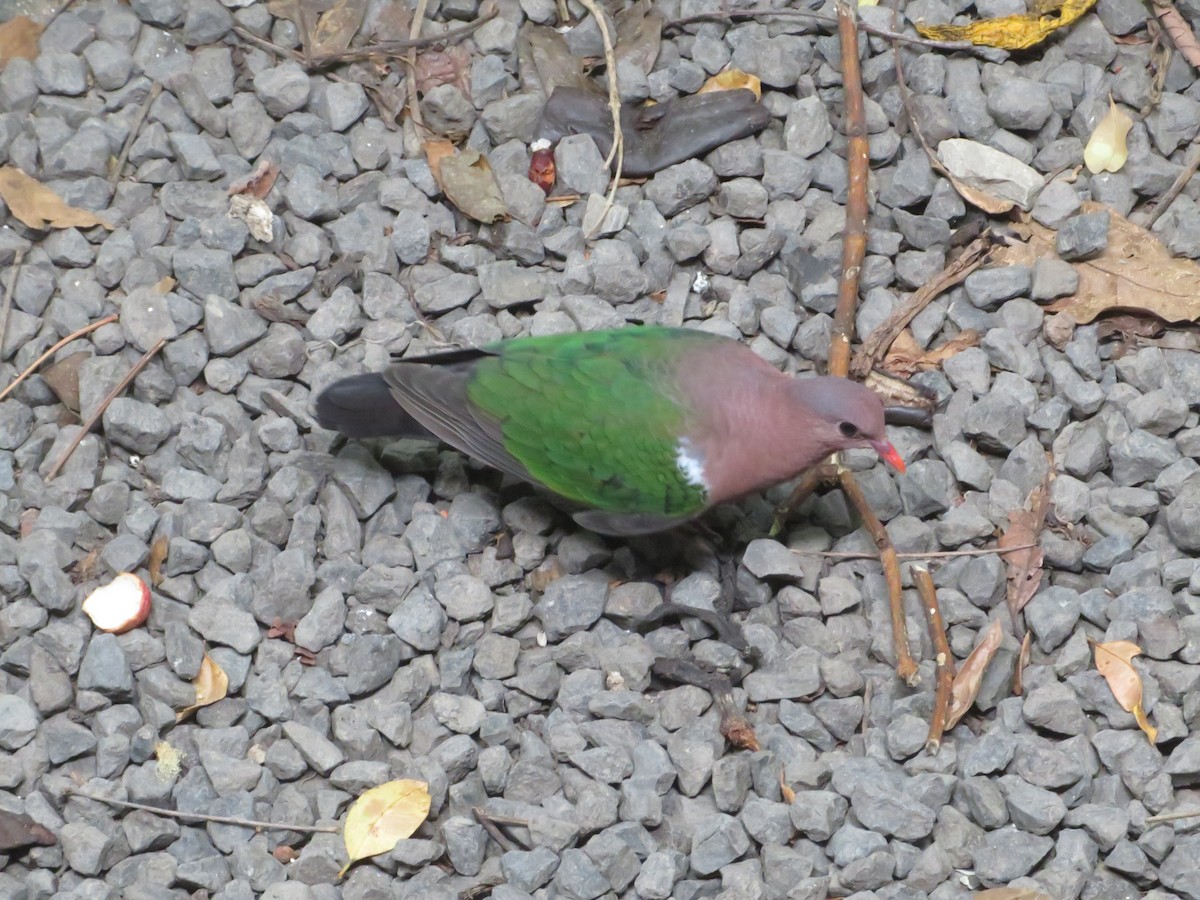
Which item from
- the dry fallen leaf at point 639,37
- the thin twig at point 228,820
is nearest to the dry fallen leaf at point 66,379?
the thin twig at point 228,820

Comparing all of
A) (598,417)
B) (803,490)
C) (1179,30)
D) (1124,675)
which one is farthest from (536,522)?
(1179,30)

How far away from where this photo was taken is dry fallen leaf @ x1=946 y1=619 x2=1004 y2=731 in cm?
326

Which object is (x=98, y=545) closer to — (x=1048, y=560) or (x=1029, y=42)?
(x=1048, y=560)

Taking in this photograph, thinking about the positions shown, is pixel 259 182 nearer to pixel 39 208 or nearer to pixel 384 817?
pixel 39 208

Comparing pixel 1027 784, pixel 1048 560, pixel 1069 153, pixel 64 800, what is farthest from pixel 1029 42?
pixel 64 800

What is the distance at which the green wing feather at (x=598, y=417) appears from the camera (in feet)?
11.2

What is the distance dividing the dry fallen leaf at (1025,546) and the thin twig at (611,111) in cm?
141

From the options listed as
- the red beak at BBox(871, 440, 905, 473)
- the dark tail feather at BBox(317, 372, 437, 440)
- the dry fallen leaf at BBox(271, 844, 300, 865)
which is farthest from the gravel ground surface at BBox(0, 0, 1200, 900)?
the red beak at BBox(871, 440, 905, 473)

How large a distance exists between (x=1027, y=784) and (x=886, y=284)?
1.51 meters

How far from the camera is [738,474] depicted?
3.43 meters

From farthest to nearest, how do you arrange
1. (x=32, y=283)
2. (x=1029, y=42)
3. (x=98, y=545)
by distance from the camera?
(x=1029, y=42) → (x=32, y=283) → (x=98, y=545)

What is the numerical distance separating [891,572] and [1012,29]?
1.83 meters

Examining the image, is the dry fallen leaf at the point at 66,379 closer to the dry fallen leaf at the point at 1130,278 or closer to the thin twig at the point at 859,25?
the thin twig at the point at 859,25

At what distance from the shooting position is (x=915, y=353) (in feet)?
13.0
